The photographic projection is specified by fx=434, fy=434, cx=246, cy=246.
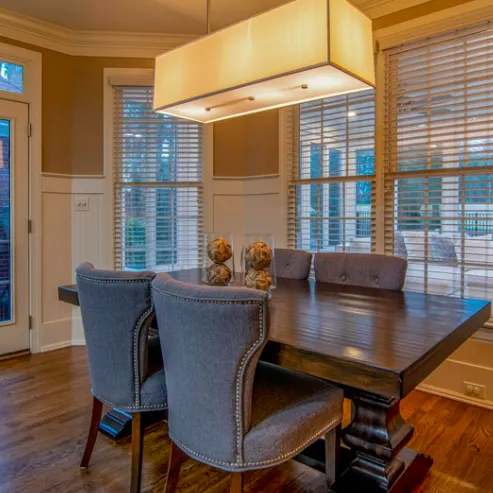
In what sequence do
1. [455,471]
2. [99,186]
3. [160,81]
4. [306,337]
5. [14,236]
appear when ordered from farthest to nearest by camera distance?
[99,186]
[14,236]
[160,81]
[455,471]
[306,337]

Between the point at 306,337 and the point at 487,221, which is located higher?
the point at 487,221

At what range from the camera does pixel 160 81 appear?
2.49 meters

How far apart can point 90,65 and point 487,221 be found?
3.43m

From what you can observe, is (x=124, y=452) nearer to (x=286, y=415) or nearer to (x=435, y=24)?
(x=286, y=415)

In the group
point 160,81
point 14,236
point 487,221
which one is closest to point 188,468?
point 160,81

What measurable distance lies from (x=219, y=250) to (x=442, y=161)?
1.71 m

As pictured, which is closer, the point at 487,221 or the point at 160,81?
the point at 160,81

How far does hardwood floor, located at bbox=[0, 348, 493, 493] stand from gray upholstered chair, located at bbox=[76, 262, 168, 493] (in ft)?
1.04

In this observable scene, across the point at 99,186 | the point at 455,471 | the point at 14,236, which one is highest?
the point at 99,186

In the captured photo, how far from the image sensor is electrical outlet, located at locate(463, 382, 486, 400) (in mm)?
2729

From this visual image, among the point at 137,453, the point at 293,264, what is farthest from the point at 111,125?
the point at 137,453

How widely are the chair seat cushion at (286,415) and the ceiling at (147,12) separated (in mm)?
2738

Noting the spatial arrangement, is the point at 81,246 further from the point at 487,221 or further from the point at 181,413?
the point at 487,221

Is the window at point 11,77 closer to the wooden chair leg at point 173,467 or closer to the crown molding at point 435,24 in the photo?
the crown molding at point 435,24
